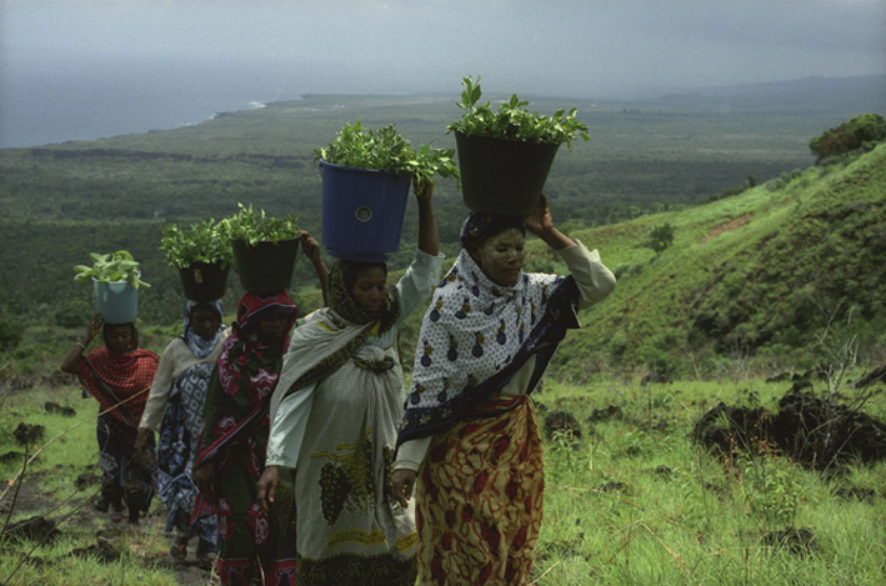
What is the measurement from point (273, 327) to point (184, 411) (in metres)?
1.13

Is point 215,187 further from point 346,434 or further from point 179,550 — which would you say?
point 346,434

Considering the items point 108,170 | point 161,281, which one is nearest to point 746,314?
point 161,281

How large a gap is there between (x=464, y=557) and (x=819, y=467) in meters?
3.71

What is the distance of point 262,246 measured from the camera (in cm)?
349

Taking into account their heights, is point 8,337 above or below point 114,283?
below

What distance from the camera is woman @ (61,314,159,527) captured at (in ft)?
17.4

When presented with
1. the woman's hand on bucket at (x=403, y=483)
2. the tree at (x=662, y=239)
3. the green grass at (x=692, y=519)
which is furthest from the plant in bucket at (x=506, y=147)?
the tree at (x=662, y=239)

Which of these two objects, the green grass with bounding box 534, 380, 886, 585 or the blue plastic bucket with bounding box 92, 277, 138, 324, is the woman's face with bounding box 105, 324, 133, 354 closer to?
the blue plastic bucket with bounding box 92, 277, 138, 324

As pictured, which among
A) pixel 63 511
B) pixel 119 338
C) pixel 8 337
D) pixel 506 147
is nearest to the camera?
pixel 506 147

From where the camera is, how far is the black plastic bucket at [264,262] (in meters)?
3.50

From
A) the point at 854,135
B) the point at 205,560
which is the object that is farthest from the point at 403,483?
the point at 854,135

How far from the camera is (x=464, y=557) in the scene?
256cm

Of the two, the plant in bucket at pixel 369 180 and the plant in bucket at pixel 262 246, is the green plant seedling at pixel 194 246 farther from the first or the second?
the plant in bucket at pixel 369 180

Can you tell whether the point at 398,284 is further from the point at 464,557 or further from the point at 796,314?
the point at 796,314
